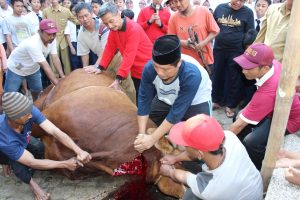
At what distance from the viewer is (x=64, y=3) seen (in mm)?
6824

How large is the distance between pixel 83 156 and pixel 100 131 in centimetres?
26

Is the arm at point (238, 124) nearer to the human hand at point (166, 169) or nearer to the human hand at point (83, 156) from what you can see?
the human hand at point (166, 169)

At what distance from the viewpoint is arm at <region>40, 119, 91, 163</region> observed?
283 centimetres

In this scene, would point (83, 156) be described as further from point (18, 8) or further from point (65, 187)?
point (18, 8)

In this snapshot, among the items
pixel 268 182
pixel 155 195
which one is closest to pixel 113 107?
pixel 155 195

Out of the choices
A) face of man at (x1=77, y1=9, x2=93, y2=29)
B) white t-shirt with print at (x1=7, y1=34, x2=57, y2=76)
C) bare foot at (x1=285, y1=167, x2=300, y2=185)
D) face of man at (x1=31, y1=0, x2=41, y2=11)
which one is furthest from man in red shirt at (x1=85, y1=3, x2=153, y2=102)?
face of man at (x1=31, y1=0, x2=41, y2=11)

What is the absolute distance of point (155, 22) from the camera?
16.5 feet

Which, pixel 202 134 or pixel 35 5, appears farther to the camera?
pixel 35 5

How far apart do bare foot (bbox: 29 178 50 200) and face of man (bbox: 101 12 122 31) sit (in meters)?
1.71

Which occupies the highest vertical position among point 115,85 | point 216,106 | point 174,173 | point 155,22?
point 155,22

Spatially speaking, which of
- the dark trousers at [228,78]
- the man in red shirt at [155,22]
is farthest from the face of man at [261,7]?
the man in red shirt at [155,22]

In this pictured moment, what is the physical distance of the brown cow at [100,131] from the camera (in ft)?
9.44

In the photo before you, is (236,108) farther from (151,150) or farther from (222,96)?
(151,150)

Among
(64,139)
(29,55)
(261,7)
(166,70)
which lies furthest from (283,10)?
(29,55)
